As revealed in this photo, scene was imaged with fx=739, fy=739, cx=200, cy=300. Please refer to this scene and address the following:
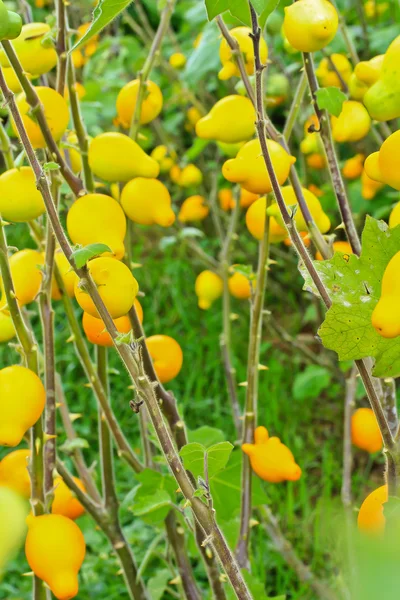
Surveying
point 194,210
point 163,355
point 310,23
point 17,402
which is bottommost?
point 194,210

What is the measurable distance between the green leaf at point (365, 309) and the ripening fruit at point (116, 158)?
0.83ft

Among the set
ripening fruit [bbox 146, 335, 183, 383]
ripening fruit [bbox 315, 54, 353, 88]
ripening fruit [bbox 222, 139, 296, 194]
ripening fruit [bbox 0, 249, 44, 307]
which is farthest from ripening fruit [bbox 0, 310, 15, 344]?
ripening fruit [bbox 315, 54, 353, 88]

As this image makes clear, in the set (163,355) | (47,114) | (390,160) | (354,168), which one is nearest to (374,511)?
(390,160)

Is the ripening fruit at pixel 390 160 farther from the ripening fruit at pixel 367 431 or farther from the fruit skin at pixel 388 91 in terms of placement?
the ripening fruit at pixel 367 431

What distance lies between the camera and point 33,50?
700 millimetres

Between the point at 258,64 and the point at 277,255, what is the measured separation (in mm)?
1505

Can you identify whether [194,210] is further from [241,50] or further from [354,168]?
[241,50]

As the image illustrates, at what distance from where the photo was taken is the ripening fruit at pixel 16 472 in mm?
699

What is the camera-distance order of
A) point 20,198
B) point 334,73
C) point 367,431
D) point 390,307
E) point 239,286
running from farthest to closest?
point 239,286
point 334,73
point 367,431
point 20,198
point 390,307

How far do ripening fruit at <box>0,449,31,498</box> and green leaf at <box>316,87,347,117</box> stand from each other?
0.42 m

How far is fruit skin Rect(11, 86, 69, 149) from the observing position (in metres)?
0.68

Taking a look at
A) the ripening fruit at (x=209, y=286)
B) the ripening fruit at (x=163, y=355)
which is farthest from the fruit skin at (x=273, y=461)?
the ripening fruit at (x=209, y=286)

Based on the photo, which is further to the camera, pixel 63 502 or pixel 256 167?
pixel 63 502

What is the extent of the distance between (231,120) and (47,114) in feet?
0.56
